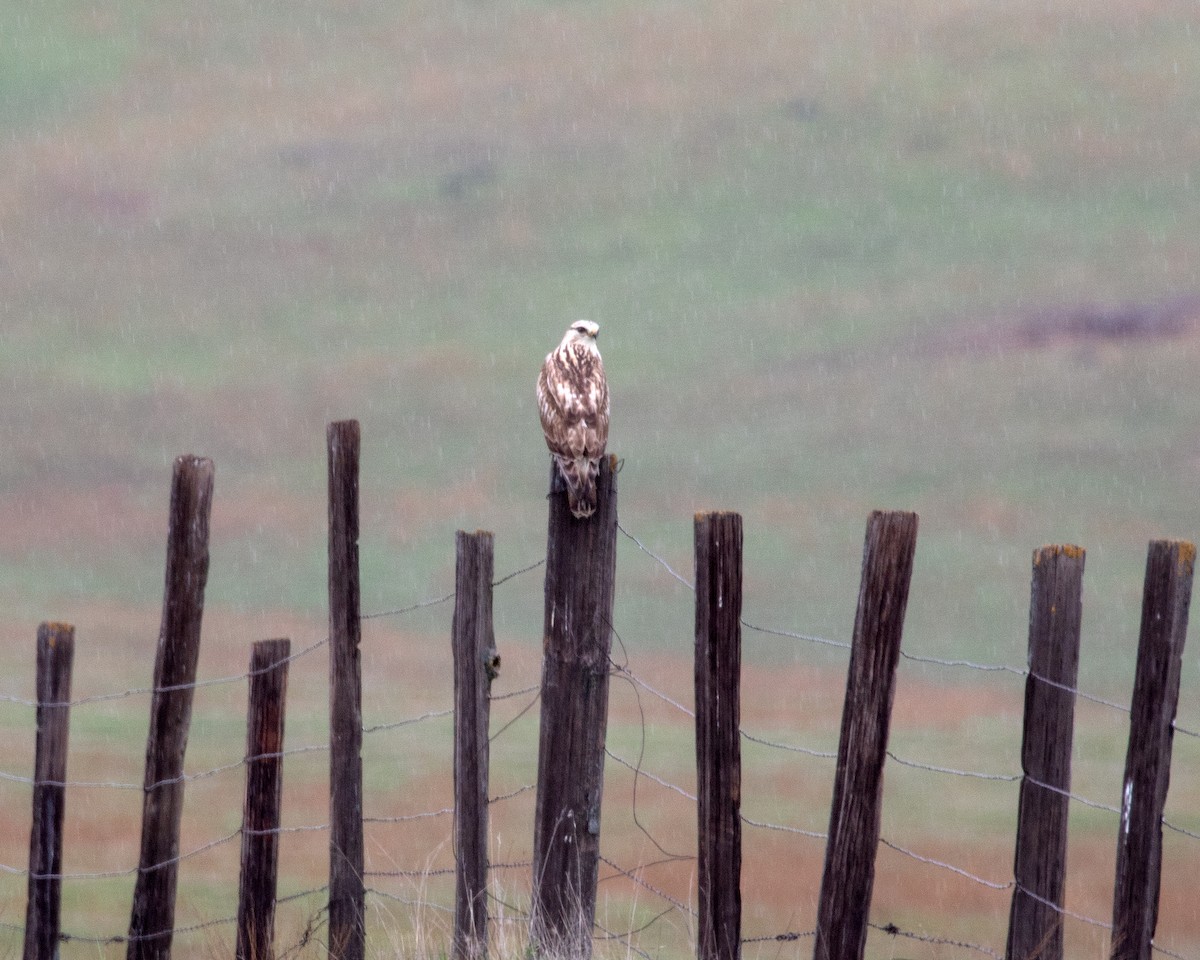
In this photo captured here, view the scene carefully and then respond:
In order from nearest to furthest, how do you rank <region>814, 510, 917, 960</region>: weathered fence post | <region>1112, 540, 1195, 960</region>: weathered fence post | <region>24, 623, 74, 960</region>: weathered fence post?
1. <region>814, 510, 917, 960</region>: weathered fence post
2. <region>1112, 540, 1195, 960</region>: weathered fence post
3. <region>24, 623, 74, 960</region>: weathered fence post

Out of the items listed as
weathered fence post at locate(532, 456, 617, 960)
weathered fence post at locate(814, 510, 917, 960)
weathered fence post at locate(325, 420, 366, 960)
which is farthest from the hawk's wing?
weathered fence post at locate(814, 510, 917, 960)

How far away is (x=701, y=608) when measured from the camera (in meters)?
5.95

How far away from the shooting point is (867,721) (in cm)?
571

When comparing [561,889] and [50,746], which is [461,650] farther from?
[50,746]

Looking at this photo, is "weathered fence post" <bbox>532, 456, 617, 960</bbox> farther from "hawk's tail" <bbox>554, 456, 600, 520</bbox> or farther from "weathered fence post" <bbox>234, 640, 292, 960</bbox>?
"weathered fence post" <bbox>234, 640, 292, 960</bbox>

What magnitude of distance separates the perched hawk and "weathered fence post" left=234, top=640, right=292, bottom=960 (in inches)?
77.4

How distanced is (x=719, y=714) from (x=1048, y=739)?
1274 millimetres

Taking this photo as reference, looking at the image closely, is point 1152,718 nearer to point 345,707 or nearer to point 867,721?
point 867,721

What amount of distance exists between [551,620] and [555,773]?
0.67 metres

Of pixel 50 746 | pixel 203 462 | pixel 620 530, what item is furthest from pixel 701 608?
pixel 50 746

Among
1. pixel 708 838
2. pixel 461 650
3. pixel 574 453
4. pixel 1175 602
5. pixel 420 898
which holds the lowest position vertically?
pixel 420 898

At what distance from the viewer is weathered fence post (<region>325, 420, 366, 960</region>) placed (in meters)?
7.49

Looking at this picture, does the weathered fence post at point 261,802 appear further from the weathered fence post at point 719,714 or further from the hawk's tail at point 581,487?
the weathered fence post at point 719,714

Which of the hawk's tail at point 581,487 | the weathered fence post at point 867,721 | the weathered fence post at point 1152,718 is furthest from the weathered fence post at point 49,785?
the weathered fence post at point 1152,718
